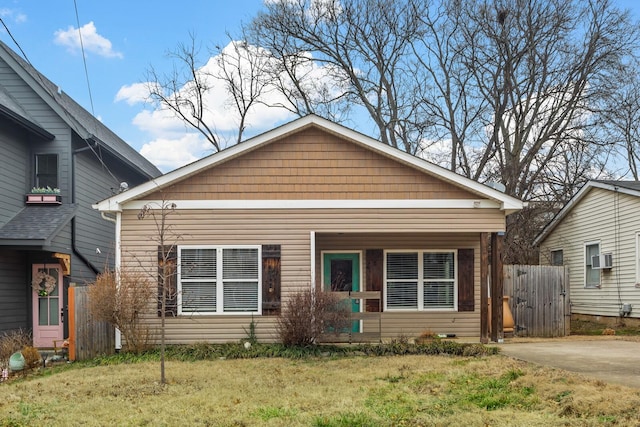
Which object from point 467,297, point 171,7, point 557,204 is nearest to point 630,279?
point 467,297

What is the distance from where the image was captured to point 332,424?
6.42 meters

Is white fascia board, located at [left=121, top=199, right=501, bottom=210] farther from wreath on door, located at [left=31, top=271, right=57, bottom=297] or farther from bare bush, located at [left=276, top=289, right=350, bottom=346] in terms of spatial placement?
wreath on door, located at [left=31, top=271, right=57, bottom=297]

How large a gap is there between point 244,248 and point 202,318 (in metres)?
1.64

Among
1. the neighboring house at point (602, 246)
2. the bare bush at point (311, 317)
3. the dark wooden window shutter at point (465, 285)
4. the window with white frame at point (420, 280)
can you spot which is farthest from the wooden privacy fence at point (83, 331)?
the neighboring house at point (602, 246)

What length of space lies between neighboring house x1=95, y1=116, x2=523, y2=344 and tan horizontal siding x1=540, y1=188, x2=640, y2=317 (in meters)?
5.68

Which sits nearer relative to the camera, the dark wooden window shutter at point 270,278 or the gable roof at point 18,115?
the dark wooden window shutter at point 270,278

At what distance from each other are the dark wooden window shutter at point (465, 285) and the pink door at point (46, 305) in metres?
9.46

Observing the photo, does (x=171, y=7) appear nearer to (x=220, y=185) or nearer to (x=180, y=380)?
(x=220, y=185)

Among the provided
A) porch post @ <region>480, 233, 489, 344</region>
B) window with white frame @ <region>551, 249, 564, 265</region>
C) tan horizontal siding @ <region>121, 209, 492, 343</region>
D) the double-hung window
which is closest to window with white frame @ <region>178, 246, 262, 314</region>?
tan horizontal siding @ <region>121, 209, 492, 343</region>

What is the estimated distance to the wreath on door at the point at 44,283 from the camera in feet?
48.1

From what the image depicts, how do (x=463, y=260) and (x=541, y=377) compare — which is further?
(x=463, y=260)

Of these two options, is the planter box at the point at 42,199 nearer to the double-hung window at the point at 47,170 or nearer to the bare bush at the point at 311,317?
the double-hung window at the point at 47,170

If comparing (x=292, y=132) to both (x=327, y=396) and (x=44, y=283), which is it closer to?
(x=327, y=396)

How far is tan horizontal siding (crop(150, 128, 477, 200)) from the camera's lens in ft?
40.7
